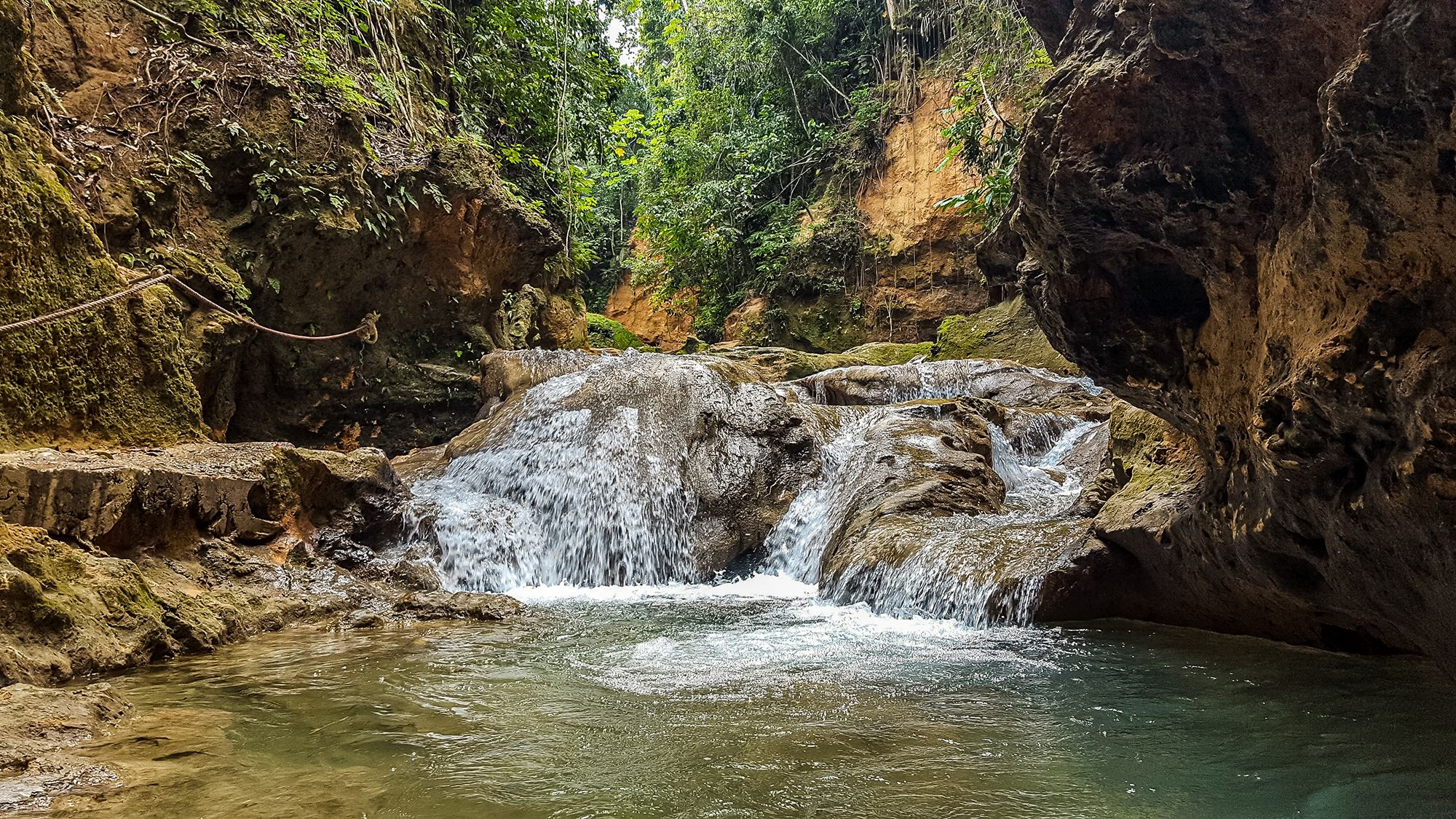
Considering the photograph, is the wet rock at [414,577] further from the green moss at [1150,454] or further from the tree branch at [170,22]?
the tree branch at [170,22]

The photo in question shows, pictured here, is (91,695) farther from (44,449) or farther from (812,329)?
(812,329)

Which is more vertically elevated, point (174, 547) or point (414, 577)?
point (174, 547)

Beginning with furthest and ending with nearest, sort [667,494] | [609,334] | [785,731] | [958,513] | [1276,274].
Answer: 1. [609,334]
2. [667,494]
3. [958,513]
4. [1276,274]
5. [785,731]

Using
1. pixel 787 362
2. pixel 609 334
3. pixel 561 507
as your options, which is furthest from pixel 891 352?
pixel 561 507

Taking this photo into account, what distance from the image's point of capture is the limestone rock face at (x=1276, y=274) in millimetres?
2164

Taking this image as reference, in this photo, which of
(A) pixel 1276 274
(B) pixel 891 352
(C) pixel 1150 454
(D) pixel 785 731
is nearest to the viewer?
(D) pixel 785 731

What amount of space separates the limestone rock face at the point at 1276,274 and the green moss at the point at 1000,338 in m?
9.22

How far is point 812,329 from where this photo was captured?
18219 millimetres

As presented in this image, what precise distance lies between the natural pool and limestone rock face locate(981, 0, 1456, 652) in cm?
51

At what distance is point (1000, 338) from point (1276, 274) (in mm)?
11439

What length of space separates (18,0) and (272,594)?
3981mm

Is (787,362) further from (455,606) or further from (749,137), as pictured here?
(749,137)

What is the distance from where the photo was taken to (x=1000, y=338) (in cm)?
1392

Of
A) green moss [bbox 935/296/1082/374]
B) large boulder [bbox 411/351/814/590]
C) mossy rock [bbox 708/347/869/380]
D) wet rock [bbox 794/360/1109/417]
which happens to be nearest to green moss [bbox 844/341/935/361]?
green moss [bbox 935/296/1082/374]
